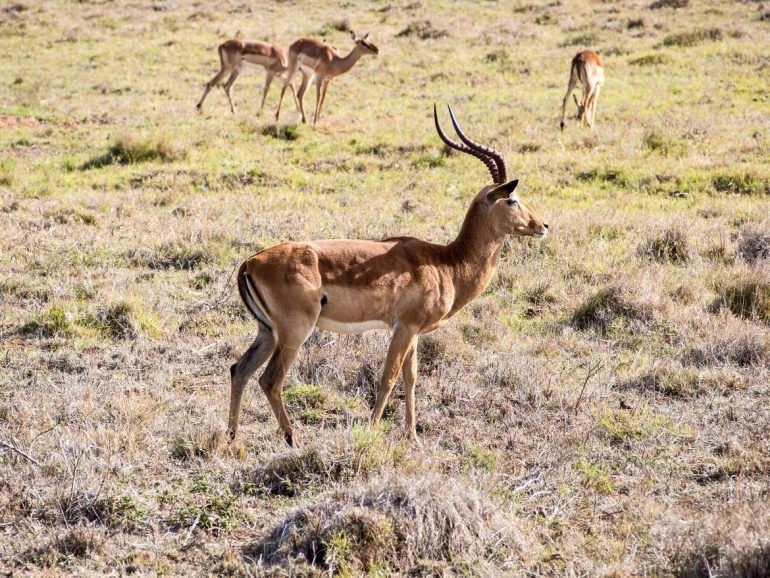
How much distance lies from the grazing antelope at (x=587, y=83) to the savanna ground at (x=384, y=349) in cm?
41

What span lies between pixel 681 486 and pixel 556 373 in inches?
69.1

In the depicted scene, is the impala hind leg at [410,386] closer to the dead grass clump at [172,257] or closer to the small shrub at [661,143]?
the dead grass clump at [172,257]

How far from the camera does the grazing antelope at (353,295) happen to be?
5461 mm

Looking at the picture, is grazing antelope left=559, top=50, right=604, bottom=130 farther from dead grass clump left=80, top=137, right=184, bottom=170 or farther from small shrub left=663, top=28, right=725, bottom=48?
dead grass clump left=80, top=137, right=184, bottom=170

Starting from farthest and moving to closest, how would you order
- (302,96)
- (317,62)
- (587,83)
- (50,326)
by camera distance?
(317,62), (302,96), (587,83), (50,326)

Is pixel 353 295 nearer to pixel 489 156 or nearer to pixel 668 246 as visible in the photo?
pixel 489 156

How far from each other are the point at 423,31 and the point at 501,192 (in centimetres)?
1889

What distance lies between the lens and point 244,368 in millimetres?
5668

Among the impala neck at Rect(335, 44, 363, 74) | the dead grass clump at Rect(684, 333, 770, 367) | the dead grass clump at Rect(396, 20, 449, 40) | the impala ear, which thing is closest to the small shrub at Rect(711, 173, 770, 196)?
the dead grass clump at Rect(684, 333, 770, 367)

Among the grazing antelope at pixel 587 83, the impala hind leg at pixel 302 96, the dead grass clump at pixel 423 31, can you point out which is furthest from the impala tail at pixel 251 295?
the dead grass clump at pixel 423 31

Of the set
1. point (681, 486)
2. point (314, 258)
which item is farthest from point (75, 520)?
point (681, 486)

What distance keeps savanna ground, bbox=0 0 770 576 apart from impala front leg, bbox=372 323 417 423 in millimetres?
243

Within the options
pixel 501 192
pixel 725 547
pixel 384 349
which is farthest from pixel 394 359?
pixel 725 547

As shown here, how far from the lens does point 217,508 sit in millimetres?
4770
